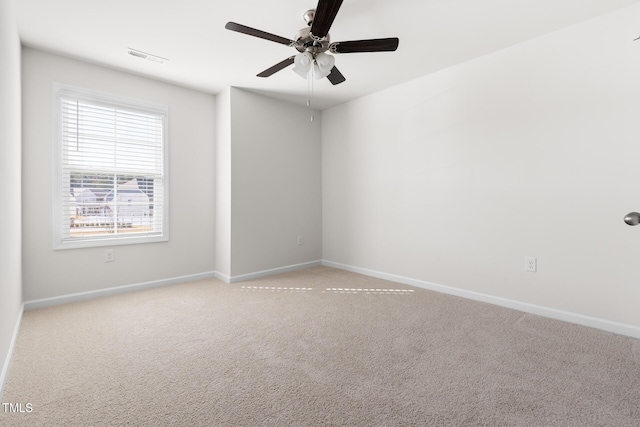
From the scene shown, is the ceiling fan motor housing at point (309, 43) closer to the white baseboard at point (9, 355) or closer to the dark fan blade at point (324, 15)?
the dark fan blade at point (324, 15)

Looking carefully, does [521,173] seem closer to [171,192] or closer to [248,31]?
[248,31]

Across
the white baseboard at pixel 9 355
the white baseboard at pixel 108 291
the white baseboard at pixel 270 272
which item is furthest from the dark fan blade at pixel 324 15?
the white baseboard at pixel 108 291

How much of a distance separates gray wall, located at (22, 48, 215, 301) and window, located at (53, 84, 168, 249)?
8 centimetres

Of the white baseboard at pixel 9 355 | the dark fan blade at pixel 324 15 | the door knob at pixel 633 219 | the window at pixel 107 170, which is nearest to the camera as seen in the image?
the door knob at pixel 633 219

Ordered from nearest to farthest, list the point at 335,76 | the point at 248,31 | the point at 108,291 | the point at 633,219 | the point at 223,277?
1. the point at 633,219
2. the point at 248,31
3. the point at 335,76
4. the point at 108,291
5. the point at 223,277

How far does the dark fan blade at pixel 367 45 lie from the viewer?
212 cm

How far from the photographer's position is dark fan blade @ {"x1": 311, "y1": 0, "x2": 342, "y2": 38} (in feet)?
5.78

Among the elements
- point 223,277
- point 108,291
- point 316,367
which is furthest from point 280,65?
point 108,291

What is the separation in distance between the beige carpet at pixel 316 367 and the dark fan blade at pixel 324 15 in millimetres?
2145

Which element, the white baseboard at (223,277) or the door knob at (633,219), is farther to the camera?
the white baseboard at (223,277)

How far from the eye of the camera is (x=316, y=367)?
187 cm

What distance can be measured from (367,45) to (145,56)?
7.35ft

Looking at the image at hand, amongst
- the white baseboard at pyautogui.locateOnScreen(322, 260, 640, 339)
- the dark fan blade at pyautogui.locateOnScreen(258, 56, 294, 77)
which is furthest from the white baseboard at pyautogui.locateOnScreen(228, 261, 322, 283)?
the dark fan blade at pyautogui.locateOnScreen(258, 56, 294, 77)

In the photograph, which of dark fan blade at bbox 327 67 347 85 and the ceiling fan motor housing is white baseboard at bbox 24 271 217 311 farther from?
the ceiling fan motor housing
